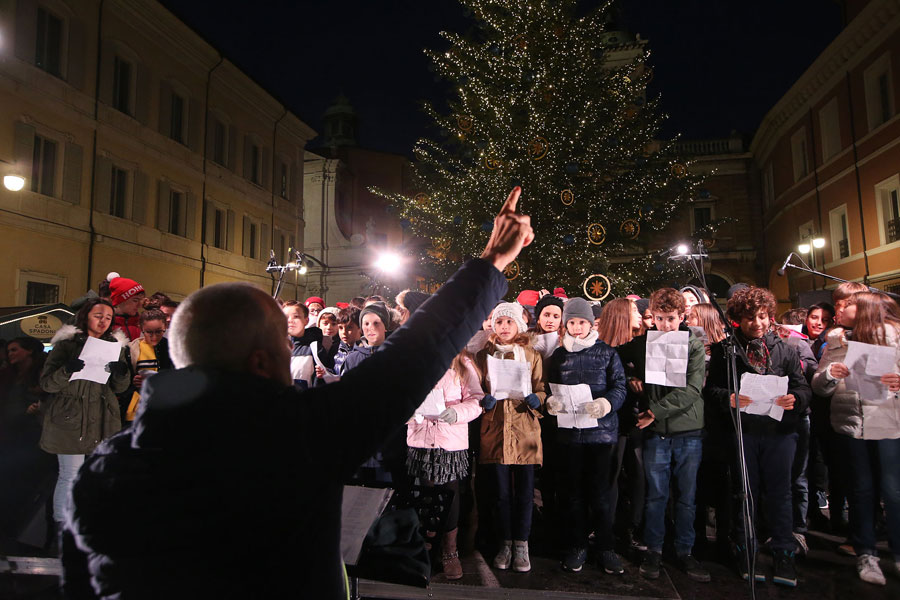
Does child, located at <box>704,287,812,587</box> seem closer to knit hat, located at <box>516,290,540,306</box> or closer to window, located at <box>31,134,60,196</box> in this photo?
knit hat, located at <box>516,290,540,306</box>

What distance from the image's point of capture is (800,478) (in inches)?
196

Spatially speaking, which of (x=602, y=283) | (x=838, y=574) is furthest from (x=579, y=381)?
(x=602, y=283)

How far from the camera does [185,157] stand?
2077 cm

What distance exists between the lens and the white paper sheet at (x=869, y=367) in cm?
391

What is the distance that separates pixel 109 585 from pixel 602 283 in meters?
9.49

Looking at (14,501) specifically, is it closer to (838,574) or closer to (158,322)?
(158,322)

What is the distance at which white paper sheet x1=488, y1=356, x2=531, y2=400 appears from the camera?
4.21 m

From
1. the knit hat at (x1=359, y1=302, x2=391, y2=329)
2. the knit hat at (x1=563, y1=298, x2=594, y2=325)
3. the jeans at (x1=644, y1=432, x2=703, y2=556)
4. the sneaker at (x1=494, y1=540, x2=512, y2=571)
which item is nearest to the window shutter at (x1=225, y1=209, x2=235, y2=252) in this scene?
the knit hat at (x1=359, y1=302, x2=391, y2=329)

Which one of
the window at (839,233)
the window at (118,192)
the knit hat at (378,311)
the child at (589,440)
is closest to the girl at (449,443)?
the child at (589,440)

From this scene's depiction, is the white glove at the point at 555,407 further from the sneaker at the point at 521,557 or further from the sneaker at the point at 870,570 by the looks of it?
the sneaker at the point at 870,570

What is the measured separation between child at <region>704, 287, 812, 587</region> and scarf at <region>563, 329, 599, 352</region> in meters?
1.01

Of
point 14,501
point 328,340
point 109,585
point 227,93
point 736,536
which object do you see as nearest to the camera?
point 109,585

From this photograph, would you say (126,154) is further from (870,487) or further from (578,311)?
(870,487)

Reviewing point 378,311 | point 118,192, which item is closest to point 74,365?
point 378,311
